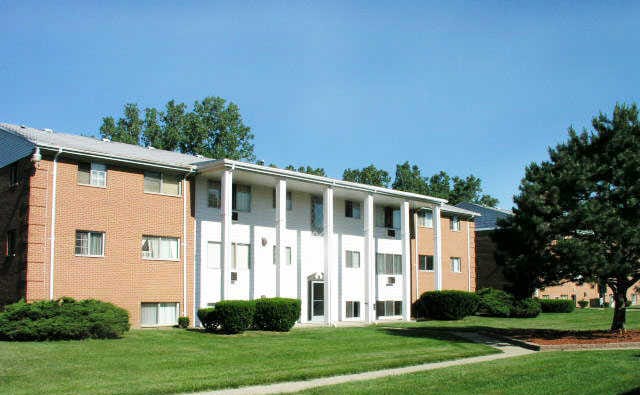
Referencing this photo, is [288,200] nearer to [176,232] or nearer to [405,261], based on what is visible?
[176,232]

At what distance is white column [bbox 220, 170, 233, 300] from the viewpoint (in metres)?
24.7

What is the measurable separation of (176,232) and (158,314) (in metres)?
3.16

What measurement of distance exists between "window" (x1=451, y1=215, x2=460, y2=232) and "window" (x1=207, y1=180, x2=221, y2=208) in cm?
1670

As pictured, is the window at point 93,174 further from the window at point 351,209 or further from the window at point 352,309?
the window at point 352,309

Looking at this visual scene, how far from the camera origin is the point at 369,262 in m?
30.6

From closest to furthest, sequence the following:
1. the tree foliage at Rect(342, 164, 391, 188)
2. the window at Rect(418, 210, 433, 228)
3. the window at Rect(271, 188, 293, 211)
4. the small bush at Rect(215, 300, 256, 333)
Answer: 1. the small bush at Rect(215, 300, 256, 333)
2. the window at Rect(271, 188, 293, 211)
3. the window at Rect(418, 210, 433, 228)
4. the tree foliage at Rect(342, 164, 391, 188)

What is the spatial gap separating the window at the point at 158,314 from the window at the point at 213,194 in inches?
170

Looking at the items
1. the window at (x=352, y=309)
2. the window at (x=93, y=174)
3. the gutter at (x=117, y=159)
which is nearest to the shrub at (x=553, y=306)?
the window at (x=352, y=309)

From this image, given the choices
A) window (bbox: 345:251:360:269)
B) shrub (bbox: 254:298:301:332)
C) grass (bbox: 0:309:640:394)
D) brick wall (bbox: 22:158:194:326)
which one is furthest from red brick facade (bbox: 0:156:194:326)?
window (bbox: 345:251:360:269)

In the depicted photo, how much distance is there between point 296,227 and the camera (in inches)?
1182

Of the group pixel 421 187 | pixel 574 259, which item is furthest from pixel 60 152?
pixel 421 187

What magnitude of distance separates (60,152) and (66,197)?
158cm

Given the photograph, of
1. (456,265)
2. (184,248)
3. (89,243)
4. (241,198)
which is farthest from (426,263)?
(89,243)

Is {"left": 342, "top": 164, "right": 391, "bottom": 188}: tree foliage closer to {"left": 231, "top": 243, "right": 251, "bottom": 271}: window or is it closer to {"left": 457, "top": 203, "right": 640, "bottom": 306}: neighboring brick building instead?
{"left": 457, "top": 203, "right": 640, "bottom": 306}: neighboring brick building
